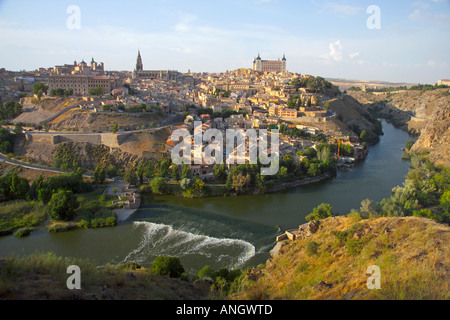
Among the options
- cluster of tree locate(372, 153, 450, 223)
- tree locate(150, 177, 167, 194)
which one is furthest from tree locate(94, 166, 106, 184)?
cluster of tree locate(372, 153, 450, 223)

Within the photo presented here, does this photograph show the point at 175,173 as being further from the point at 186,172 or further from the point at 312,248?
the point at 312,248

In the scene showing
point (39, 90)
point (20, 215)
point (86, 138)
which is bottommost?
point (20, 215)

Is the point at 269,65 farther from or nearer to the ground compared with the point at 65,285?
farther from the ground

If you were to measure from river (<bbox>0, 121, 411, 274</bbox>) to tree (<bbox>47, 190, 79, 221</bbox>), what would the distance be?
577 millimetres

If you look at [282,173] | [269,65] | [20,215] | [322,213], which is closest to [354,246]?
[322,213]

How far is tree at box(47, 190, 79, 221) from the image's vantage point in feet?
26.8

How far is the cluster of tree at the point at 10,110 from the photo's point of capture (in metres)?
16.1

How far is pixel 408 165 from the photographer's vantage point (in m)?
14.2

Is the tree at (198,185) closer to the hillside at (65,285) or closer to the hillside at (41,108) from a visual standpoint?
the hillside at (65,285)

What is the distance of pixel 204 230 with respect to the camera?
7855 millimetres

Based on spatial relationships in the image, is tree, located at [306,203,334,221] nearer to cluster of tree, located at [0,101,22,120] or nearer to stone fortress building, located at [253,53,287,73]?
cluster of tree, located at [0,101,22,120]

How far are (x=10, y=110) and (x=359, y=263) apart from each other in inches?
715

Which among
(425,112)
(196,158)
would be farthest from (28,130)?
(425,112)

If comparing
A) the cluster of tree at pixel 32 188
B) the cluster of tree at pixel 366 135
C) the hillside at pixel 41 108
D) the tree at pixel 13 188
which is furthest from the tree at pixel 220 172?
the cluster of tree at pixel 366 135
